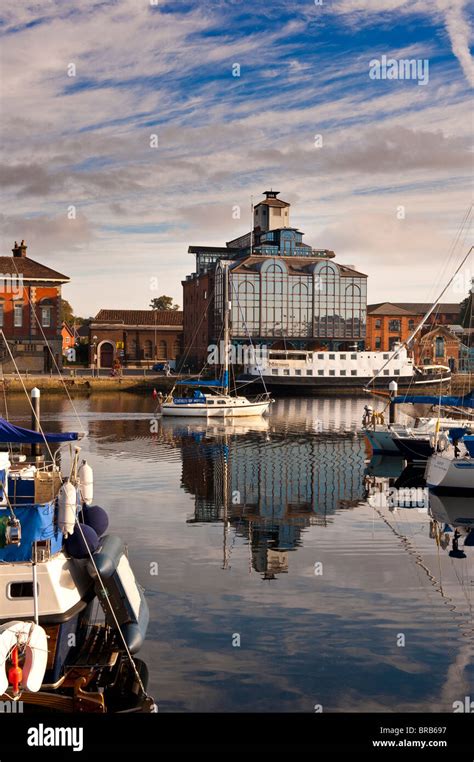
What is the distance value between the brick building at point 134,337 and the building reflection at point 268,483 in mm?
68958

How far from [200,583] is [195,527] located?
23.6ft

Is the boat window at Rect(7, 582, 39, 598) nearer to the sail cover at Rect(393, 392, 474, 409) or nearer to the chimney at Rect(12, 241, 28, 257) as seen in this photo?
the sail cover at Rect(393, 392, 474, 409)

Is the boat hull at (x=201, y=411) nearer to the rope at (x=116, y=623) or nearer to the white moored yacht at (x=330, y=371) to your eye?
the white moored yacht at (x=330, y=371)

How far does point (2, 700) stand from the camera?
47.0ft

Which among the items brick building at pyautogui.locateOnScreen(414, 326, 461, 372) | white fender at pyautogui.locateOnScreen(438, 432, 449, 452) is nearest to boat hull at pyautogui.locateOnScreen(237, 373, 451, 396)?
brick building at pyautogui.locateOnScreen(414, 326, 461, 372)

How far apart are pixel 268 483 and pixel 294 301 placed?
78902mm

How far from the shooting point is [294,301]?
116 meters

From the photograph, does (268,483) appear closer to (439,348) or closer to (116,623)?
(116,623)

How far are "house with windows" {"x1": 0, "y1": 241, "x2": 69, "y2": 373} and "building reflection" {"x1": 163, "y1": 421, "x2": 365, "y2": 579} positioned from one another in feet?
152

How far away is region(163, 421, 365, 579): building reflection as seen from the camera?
27453 millimetres

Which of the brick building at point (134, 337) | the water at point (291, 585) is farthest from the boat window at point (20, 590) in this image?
the brick building at point (134, 337)

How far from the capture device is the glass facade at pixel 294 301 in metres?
113

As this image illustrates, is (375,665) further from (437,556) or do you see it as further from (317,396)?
(317,396)

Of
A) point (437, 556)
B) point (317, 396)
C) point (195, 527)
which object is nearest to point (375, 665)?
point (437, 556)
